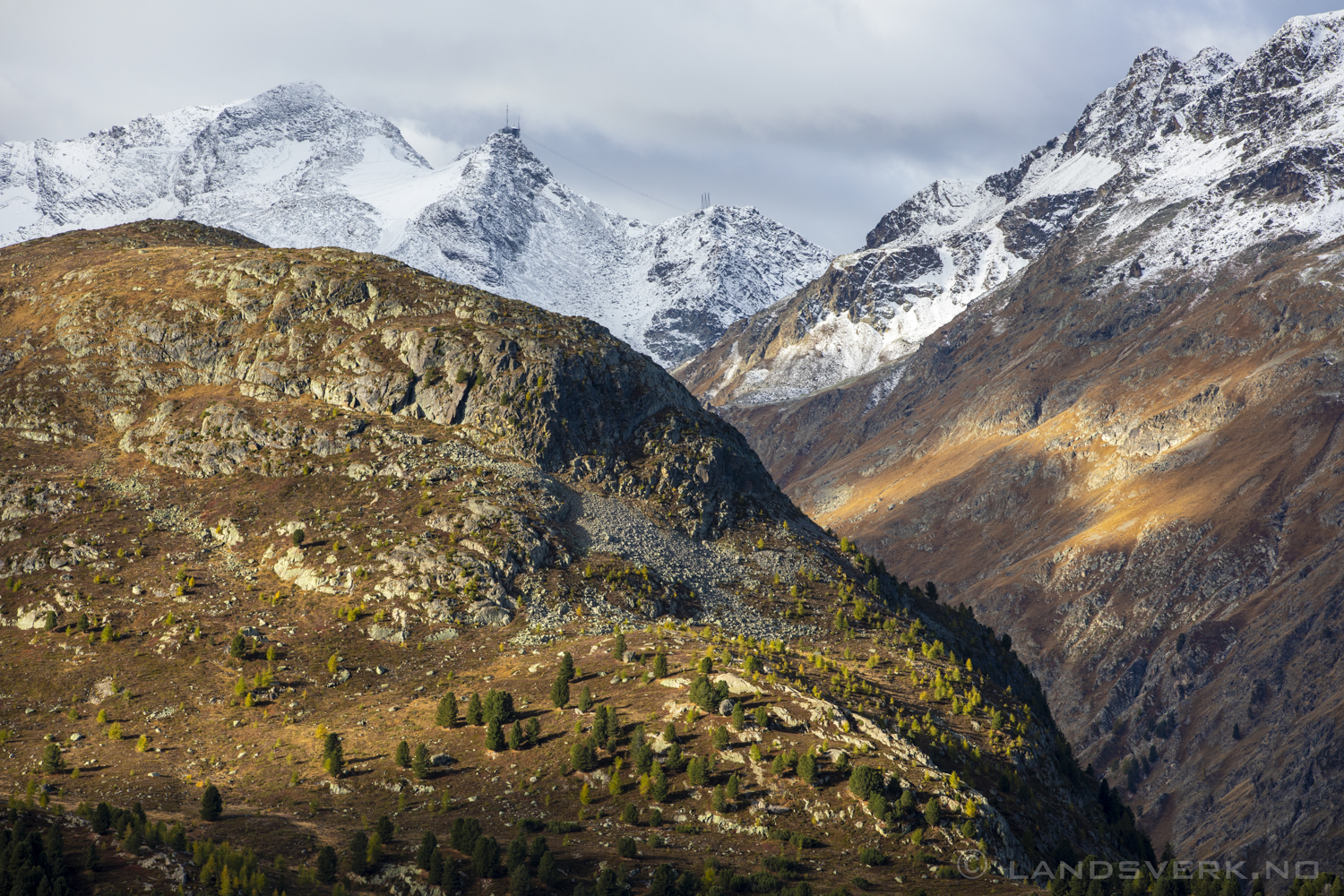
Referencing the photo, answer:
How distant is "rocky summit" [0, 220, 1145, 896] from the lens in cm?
6341

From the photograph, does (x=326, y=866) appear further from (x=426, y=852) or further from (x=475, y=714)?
(x=475, y=714)

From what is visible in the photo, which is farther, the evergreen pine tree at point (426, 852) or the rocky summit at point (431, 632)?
the rocky summit at point (431, 632)

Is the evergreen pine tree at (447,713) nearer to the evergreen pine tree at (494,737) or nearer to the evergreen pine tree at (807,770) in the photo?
the evergreen pine tree at (494,737)

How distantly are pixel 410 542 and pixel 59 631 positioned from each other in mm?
28266

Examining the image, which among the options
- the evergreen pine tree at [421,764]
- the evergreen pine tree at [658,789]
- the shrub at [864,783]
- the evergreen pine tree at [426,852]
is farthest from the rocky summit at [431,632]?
the shrub at [864,783]

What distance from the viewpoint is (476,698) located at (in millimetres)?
74688

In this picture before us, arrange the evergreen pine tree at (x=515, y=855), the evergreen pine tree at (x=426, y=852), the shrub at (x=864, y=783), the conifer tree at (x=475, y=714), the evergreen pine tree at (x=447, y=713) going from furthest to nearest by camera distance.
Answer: the conifer tree at (x=475, y=714), the evergreen pine tree at (x=447, y=713), the shrub at (x=864, y=783), the evergreen pine tree at (x=515, y=855), the evergreen pine tree at (x=426, y=852)

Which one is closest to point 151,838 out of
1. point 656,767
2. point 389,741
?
point 389,741

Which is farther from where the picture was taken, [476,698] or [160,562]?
[160,562]

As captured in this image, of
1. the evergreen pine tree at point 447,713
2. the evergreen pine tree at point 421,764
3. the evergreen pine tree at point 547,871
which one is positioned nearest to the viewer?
the evergreen pine tree at point 547,871

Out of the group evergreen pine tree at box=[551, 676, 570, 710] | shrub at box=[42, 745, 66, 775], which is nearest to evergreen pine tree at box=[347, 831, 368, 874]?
evergreen pine tree at box=[551, 676, 570, 710]

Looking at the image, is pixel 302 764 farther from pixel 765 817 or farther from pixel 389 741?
pixel 765 817

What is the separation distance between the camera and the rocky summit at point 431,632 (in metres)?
63.4

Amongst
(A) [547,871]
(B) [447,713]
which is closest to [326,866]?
(A) [547,871]
